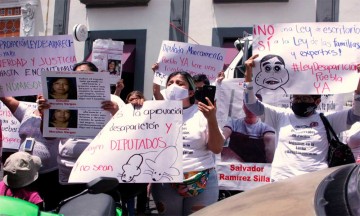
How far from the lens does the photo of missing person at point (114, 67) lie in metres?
6.59

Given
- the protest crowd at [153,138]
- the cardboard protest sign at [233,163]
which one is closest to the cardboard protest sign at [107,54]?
the cardboard protest sign at [233,163]

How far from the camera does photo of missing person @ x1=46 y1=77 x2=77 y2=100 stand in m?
4.04

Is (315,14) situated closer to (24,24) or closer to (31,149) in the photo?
(24,24)

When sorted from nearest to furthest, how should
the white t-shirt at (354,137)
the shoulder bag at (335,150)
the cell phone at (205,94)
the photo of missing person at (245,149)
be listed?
the cell phone at (205,94) → the shoulder bag at (335,150) → the white t-shirt at (354,137) → the photo of missing person at (245,149)

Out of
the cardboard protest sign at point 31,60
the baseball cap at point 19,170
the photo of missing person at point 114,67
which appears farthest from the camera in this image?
the photo of missing person at point 114,67

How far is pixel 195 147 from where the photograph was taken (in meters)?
3.82

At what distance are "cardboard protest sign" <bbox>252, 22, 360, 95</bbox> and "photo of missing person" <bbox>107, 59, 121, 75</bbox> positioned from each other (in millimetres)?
2576

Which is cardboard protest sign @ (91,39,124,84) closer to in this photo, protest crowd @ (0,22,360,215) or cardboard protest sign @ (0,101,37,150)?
cardboard protest sign @ (0,101,37,150)

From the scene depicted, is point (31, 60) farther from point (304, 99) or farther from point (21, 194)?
point (304, 99)

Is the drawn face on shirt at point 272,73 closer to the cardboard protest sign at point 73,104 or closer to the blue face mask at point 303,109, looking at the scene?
the blue face mask at point 303,109

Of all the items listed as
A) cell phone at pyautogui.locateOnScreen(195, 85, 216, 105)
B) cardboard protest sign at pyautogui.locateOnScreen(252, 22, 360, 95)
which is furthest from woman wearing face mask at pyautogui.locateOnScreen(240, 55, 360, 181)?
cell phone at pyautogui.locateOnScreen(195, 85, 216, 105)

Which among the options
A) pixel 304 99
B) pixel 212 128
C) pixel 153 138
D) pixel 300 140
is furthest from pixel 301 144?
pixel 153 138

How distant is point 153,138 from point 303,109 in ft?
3.86

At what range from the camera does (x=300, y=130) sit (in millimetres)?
4020
